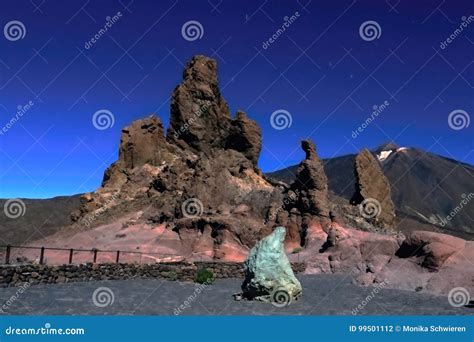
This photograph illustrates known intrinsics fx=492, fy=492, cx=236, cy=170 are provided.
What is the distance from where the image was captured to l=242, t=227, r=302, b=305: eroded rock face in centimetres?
1706

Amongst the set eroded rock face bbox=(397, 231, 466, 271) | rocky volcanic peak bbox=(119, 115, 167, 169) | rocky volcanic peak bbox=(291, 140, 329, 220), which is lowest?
rocky volcanic peak bbox=(119, 115, 167, 169)

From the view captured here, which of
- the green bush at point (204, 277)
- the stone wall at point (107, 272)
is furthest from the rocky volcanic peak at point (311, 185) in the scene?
the green bush at point (204, 277)

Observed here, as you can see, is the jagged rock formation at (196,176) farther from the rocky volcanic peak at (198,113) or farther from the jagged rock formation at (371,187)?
the jagged rock formation at (371,187)

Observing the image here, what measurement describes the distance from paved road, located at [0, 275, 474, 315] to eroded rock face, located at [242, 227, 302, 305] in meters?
0.54

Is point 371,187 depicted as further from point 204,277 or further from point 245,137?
point 204,277

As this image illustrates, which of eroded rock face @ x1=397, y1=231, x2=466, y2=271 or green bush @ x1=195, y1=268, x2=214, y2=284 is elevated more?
eroded rock face @ x1=397, y1=231, x2=466, y2=271

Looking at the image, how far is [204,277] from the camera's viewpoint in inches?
942

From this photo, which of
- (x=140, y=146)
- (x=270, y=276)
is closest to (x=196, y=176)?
(x=140, y=146)

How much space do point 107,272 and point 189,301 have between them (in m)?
7.58

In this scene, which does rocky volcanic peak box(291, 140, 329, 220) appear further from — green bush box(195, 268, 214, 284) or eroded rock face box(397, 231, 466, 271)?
green bush box(195, 268, 214, 284)

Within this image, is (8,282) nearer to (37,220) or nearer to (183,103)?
(183,103)

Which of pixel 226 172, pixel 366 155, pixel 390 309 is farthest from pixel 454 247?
pixel 366 155

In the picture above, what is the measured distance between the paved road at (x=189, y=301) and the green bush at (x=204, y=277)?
0.91m

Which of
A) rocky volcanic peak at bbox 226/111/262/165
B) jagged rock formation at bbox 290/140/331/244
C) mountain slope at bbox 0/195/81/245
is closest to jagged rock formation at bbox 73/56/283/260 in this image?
rocky volcanic peak at bbox 226/111/262/165
